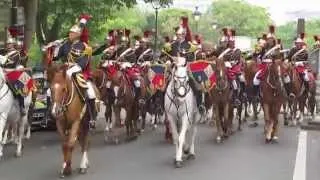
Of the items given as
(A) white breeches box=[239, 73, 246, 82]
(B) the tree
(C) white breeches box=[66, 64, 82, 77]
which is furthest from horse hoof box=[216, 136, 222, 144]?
(B) the tree

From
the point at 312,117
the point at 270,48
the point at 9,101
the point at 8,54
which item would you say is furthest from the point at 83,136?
the point at 312,117

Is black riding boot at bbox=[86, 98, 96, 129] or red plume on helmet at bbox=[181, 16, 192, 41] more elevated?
red plume on helmet at bbox=[181, 16, 192, 41]

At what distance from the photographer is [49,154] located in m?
15.5

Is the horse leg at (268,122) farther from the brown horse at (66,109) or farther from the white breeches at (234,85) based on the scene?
the brown horse at (66,109)

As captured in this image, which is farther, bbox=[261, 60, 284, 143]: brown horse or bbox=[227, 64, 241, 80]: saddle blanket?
bbox=[227, 64, 241, 80]: saddle blanket

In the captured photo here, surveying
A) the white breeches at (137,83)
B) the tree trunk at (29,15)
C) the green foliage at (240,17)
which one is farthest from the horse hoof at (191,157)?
the green foliage at (240,17)

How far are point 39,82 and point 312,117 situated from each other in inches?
348

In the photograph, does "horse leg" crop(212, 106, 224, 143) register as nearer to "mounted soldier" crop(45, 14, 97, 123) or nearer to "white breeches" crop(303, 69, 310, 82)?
"white breeches" crop(303, 69, 310, 82)

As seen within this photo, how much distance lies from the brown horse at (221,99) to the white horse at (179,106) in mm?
3080

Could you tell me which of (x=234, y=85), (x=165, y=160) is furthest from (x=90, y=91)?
(x=234, y=85)

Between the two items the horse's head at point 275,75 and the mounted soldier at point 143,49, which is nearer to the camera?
the horse's head at point 275,75

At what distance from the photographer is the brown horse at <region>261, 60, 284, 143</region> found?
17.3m

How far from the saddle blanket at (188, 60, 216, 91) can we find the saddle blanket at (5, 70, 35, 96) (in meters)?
3.68

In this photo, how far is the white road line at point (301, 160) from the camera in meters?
12.6
